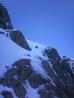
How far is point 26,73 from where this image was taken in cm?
5666

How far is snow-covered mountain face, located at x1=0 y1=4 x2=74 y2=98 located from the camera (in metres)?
52.9

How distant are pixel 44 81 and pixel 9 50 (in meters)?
12.6

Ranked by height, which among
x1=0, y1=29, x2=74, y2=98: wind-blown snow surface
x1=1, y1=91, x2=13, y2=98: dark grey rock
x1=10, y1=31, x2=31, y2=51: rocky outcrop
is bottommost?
x1=1, y1=91, x2=13, y2=98: dark grey rock

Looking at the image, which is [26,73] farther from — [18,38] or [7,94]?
[18,38]

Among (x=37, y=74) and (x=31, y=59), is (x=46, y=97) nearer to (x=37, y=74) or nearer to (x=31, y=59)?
(x=37, y=74)

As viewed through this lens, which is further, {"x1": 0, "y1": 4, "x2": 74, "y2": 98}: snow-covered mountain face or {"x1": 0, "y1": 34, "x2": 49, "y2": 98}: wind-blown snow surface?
{"x1": 0, "y1": 34, "x2": 49, "y2": 98}: wind-blown snow surface

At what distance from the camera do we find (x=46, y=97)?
5331 centimetres

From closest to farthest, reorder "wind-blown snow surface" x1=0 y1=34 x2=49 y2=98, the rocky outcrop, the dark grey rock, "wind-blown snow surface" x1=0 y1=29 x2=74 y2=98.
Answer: the dark grey rock, "wind-blown snow surface" x1=0 y1=29 x2=74 y2=98, "wind-blown snow surface" x1=0 y1=34 x2=49 y2=98, the rocky outcrop

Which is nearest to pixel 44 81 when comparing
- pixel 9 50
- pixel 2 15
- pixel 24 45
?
pixel 9 50

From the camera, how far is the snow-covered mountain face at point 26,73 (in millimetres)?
52875

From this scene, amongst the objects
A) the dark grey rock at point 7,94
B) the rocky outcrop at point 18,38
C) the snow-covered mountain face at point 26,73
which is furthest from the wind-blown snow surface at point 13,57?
the rocky outcrop at point 18,38

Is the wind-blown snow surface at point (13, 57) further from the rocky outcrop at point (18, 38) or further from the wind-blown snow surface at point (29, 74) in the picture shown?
the rocky outcrop at point (18, 38)

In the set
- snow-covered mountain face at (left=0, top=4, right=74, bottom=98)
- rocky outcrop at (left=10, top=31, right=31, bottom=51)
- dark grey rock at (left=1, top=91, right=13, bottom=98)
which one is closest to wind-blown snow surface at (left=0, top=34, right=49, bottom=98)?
snow-covered mountain face at (left=0, top=4, right=74, bottom=98)

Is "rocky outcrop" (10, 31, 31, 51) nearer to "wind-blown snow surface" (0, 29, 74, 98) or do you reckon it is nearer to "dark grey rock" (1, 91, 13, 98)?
"wind-blown snow surface" (0, 29, 74, 98)
